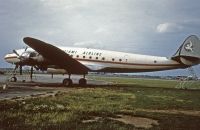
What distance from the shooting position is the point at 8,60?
130ft

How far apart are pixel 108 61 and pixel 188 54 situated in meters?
8.41

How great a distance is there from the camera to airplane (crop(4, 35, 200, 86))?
115ft

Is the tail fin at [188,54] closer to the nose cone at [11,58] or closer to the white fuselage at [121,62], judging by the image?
the white fuselage at [121,62]

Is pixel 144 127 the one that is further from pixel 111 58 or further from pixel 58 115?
pixel 111 58

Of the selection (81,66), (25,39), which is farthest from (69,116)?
(81,66)

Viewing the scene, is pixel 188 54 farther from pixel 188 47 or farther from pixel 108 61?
pixel 108 61

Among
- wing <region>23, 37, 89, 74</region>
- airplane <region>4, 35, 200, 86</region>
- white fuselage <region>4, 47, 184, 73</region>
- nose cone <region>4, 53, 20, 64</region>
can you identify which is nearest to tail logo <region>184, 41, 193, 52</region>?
airplane <region>4, 35, 200, 86</region>

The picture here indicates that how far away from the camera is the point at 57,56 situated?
1320 inches

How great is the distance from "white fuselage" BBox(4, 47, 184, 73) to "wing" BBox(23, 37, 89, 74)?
1.45 metres

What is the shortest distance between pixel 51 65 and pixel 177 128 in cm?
2470

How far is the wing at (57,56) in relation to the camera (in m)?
32.1

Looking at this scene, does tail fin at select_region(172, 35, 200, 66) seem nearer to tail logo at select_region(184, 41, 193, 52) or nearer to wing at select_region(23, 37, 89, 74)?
tail logo at select_region(184, 41, 193, 52)

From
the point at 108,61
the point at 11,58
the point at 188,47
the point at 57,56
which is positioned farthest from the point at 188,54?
the point at 11,58

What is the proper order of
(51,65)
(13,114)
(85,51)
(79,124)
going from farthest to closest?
(85,51) < (51,65) < (13,114) < (79,124)
